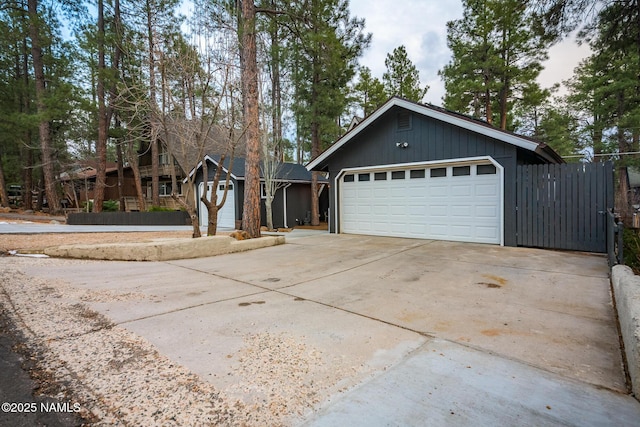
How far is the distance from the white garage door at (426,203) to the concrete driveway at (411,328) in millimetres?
2406

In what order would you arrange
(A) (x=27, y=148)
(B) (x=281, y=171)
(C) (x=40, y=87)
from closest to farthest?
(C) (x=40, y=87), (B) (x=281, y=171), (A) (x=27, y=148)

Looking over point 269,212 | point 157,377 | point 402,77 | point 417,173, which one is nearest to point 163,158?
point 269,212

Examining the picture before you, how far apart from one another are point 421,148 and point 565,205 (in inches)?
144

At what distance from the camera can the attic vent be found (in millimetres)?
9461

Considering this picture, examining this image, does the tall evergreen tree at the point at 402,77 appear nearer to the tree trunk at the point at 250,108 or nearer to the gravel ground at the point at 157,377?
the tree trunk at the point at 250,108

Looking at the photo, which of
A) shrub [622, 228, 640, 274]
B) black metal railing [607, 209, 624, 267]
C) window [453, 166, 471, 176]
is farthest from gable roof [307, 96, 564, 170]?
black metal railing [607, 209, 624, 267]

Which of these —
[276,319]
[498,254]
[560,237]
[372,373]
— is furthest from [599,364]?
[560,237]

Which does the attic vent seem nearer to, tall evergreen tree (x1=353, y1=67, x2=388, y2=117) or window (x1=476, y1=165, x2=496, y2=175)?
window (x1=476, y1=165, x2=496, y2=175)

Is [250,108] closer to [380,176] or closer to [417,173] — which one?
[380,176]

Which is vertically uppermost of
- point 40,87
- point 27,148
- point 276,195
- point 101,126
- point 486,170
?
point 40,87

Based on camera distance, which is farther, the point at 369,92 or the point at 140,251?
the point at 369,92

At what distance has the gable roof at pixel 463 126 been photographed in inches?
289

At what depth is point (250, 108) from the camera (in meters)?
8.94

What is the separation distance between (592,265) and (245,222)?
7.86 metres
